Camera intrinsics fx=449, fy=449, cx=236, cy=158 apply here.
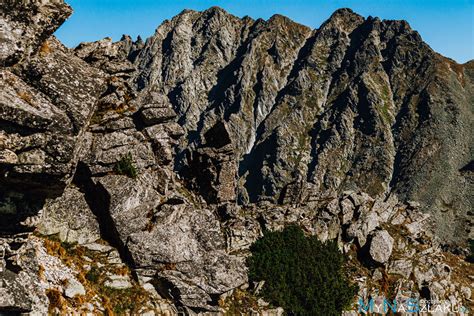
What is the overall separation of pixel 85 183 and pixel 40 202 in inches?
447

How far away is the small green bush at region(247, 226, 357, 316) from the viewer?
43.2 m

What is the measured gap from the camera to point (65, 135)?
19.9 meters

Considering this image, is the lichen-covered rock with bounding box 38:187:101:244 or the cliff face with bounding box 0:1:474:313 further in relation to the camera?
the lichen-covered rock with bounding box 38:187:101:244

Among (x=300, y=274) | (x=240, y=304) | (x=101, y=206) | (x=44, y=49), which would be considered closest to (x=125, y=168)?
(x=101, y=206)

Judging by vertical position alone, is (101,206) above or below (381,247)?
above

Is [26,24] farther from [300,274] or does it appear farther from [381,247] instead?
[381,247]

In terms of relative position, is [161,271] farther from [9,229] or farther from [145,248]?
[9,229]

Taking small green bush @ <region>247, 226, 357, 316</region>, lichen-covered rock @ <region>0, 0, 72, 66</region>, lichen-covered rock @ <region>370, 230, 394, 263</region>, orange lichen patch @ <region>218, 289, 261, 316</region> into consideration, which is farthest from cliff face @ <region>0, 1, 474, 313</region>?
small green bush @ <region>247, 226, 357, 316</region>

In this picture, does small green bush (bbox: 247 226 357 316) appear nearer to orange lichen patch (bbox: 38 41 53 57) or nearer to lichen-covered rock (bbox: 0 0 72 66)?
orange lichen patch (bbox: 38 41 53 57)

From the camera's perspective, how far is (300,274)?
4553 cm

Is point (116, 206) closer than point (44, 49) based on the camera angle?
No

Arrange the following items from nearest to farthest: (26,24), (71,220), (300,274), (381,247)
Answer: (26,24), (71,220), (300,274), (381,247)

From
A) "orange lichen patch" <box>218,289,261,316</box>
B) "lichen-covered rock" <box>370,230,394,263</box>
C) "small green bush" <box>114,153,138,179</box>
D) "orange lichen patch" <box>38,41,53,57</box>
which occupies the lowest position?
"orange lichen patch" <box>218,289,261,316</box>

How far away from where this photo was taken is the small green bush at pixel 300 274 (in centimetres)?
4322
